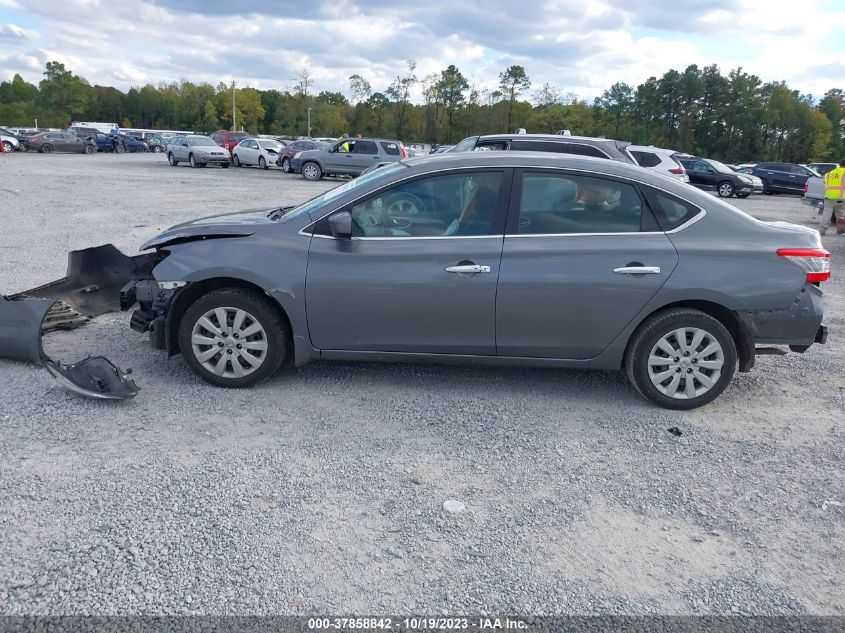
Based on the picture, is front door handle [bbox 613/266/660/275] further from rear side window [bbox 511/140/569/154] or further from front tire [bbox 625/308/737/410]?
rear side window [bbox 511/140/569/154]

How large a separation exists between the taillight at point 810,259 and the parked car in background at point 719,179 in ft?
80.8

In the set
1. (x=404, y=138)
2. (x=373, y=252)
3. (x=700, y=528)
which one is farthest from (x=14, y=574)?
(x=404, y=138)

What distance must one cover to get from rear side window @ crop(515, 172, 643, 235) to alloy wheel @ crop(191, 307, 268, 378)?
1.98 meters

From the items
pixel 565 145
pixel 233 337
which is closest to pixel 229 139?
pixel 565 145

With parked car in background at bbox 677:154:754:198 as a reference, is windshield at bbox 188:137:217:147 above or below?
below

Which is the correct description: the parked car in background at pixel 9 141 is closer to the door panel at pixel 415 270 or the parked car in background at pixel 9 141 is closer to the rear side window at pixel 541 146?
the rear side window at pixel 541 146

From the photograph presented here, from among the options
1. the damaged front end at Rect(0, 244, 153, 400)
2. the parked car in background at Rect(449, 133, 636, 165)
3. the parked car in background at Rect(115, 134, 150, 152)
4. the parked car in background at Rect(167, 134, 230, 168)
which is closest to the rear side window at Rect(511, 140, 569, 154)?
the parked car in background at Rect(449, 133, 636, 165)

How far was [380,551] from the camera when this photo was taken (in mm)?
3311

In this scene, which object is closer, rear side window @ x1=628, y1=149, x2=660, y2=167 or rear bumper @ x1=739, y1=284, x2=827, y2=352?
rear bumper @ x1=739, y1=284, x2=827, y2=352

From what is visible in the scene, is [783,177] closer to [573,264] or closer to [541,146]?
[541,146]

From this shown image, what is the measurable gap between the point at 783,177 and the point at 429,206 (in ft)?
105

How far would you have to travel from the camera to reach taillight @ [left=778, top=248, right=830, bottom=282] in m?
4.93

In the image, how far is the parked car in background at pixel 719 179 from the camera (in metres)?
28.2

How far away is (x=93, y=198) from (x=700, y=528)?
17.5 meters
